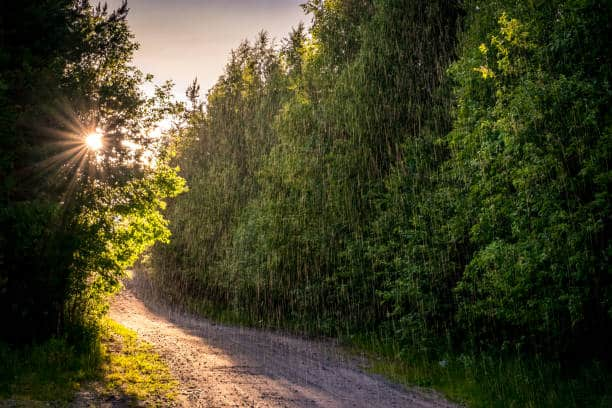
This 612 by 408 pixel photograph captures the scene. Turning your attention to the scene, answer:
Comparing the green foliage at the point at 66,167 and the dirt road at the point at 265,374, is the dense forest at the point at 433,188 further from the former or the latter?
the green foliage at the point at 66,167

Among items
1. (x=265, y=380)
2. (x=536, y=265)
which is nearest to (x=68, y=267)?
(x=265, y=380)

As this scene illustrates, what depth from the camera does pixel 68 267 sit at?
11789 millimetres

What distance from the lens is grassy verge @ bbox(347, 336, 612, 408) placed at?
9.41 metres

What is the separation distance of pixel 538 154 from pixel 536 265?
2679 millimetres

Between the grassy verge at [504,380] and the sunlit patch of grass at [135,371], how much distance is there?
19.6ft

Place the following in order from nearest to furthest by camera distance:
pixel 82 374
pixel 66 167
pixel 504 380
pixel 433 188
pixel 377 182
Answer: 1. pixel 82 374
2. pixel 504 380
3. pixel 66 167
4. pixel 433 188
5. pixel 377 182

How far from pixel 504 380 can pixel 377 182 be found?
947cm

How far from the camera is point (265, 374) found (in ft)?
34.7

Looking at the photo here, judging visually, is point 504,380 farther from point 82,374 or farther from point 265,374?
point 82,374

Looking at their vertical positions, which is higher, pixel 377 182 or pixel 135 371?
pixel 377 182

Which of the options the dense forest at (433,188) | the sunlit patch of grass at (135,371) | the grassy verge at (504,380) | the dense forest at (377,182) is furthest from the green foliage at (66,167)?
the grassy verge at (504,380)

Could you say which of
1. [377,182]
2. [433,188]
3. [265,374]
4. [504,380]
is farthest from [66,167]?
[504,380]

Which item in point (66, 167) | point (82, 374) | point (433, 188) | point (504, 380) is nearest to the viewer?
point (82, 374)

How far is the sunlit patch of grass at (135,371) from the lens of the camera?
340 inches
